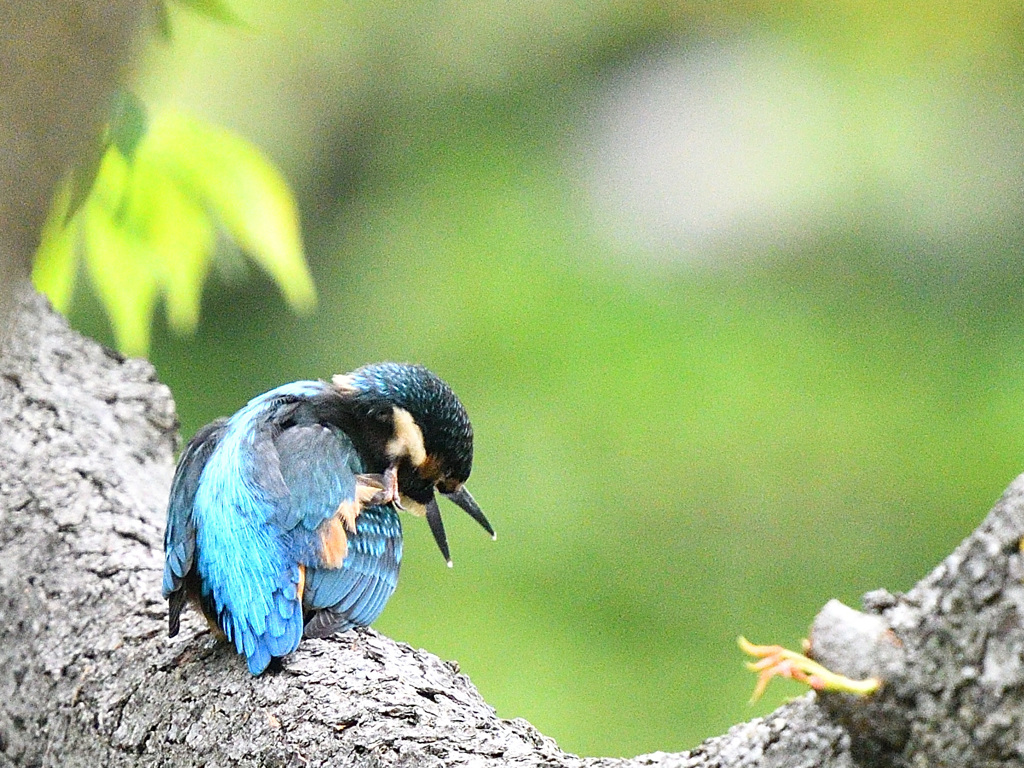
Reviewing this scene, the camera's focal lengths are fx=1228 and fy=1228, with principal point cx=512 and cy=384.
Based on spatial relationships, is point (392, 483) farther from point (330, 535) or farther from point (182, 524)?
point (182, 524)

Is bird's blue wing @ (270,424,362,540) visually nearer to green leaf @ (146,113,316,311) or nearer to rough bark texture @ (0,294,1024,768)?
rough bark texture @ (0,294,1024,768)

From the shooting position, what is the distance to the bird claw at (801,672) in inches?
28.7

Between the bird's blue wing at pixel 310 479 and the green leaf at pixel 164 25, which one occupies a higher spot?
the green leaf at pixel 164 25

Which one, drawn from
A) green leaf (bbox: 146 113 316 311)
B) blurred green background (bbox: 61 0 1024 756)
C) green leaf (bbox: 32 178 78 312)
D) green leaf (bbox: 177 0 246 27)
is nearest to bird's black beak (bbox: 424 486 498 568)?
green leaf (bbox: 146 113 316 311)

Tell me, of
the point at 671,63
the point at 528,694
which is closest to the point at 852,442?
the point at 528,694

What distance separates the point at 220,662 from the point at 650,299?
348 centimetres

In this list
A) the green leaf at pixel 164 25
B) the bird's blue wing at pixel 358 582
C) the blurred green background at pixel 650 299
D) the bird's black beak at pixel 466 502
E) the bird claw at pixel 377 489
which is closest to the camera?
the green leaf at pixel 164 25

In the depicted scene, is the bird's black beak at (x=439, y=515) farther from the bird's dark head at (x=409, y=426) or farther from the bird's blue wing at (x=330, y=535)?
the bird's blue wing at (x=330, y=535)

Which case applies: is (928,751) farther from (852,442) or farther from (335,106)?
(335,106)

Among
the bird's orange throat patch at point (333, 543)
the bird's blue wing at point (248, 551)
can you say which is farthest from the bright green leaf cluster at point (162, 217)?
the bird's orange throat patch at point (333, 543)

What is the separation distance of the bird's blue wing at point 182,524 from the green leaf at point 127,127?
371 mm

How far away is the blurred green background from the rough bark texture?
2.19 metres

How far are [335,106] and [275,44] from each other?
0.35m

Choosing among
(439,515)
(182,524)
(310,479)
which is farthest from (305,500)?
(439,515)
